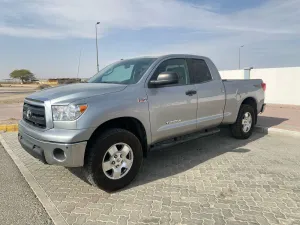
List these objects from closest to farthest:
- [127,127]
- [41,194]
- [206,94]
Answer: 1. [41,194]
2. [127,127]
3. [206,94]

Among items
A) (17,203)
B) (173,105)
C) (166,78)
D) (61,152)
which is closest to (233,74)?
(173,105)

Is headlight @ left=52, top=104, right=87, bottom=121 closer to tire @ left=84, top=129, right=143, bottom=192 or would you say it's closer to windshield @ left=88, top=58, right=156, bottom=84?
tire @ left=84, top=129, right=143, bottom=192

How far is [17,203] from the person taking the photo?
3.27 metres

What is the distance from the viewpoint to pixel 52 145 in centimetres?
318

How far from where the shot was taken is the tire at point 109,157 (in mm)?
3312

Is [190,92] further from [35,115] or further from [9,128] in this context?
[9,128]


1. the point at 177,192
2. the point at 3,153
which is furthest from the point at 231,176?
the point at 3,153

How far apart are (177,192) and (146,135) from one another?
95 cm

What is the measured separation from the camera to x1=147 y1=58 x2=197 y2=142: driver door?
13.0ft

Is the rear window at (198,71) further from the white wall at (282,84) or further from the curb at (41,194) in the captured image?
the white wall at (282,84)

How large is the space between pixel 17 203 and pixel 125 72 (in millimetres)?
2522

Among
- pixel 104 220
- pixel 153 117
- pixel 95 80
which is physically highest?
pixel 95 80

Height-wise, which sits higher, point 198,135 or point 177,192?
point 198,135

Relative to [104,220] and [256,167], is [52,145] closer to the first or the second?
[104,220]
